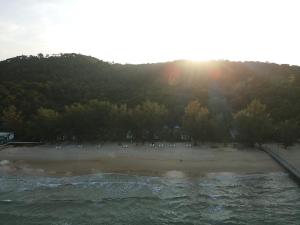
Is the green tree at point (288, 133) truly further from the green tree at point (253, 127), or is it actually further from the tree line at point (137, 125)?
the green tree at point (253, 127)

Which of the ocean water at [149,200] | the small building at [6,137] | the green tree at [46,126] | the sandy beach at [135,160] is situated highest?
the green tree at [46,126]

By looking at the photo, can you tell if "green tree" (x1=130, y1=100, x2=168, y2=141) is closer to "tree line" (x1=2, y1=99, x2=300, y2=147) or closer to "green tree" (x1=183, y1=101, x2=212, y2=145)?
"tree line" (x1=2, y1=99, x2=300, y2=147)

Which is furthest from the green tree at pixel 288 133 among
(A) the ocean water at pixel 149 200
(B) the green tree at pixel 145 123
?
(B) the green tree at pixel 145 123

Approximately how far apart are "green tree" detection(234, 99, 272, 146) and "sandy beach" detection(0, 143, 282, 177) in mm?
2270

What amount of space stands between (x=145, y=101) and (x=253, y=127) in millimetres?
22787

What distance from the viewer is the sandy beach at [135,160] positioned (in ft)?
108

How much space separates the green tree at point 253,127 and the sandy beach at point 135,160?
2.27 metres

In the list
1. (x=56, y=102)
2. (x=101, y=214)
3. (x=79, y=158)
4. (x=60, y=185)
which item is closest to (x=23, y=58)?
(x=56, y=102)

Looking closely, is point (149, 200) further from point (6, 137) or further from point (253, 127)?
point (6, 137)

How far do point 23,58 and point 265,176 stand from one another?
84.0 m

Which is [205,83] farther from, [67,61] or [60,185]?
[60,185]

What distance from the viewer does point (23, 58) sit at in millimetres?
102875

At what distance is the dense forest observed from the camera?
46406 mm

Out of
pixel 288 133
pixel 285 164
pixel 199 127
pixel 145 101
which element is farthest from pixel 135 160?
pixel 145 101
